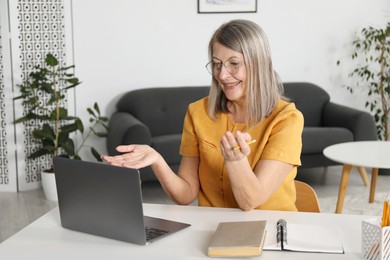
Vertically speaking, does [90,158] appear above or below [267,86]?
below

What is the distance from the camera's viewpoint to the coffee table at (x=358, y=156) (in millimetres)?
4164

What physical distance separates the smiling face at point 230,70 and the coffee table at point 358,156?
196 cm

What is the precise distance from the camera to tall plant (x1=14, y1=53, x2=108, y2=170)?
16.0 ft

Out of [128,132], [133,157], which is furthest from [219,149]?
[128,132]

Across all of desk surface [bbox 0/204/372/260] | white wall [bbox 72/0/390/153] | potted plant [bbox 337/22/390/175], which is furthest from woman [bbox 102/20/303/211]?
potted plant [bbox 337/22/390/175]

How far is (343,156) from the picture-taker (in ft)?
14.3

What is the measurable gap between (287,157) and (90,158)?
3.50 metres

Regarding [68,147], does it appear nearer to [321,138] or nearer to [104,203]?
[321,138]

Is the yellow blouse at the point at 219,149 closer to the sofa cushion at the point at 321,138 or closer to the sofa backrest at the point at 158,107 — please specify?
the sofa cushion at the point at 321,138

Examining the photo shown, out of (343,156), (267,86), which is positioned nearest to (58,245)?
(267,86)

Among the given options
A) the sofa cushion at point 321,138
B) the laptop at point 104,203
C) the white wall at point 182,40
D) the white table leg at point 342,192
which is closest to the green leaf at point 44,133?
the white wall at point 182,40

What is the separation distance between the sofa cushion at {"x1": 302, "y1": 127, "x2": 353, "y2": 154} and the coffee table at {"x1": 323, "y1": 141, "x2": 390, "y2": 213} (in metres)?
0.28

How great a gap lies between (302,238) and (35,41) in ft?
12.1

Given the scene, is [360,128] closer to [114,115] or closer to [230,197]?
[114,115]
